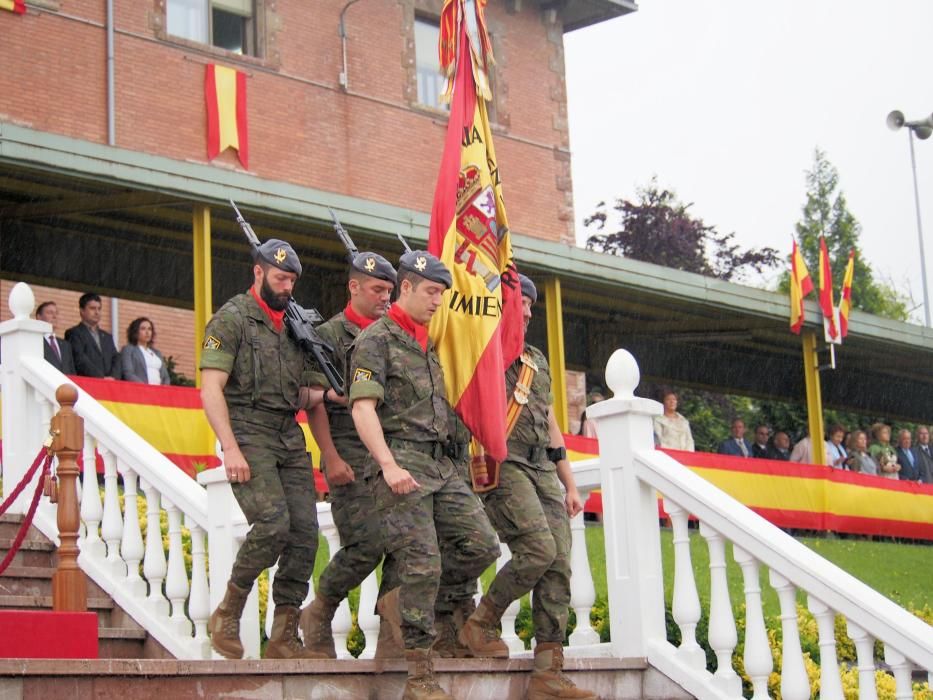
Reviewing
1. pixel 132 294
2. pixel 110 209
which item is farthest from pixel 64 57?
pixel 110 209

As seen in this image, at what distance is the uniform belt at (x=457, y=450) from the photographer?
6.95m

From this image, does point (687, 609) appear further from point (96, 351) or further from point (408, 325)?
point (96, 351)

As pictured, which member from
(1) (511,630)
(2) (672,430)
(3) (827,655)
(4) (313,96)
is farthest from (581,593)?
(4) (313,96)

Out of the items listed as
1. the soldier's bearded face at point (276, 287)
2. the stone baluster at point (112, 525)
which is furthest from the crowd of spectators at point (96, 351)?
the soldier's bearded face at point (276, 287)

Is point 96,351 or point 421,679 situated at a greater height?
point 96,351

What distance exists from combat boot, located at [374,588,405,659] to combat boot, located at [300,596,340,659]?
48 cm

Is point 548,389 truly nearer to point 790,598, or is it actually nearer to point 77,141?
point 790,598

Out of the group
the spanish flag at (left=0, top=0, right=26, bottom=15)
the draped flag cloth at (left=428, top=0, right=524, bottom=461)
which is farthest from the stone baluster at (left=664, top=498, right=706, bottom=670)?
the spanish flag at (left=0, top=0, right=26, bottom=15)

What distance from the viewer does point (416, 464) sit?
22.0ft

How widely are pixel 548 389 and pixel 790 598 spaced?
163 centimetres

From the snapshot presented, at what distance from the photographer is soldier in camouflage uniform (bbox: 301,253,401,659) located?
7.16 metres

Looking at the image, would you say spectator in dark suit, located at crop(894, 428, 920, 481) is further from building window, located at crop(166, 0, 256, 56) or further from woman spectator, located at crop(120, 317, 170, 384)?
building window, located at crop(166, 0, 256, 56)

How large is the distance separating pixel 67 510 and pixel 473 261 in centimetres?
234

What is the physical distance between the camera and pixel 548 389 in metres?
7.89
